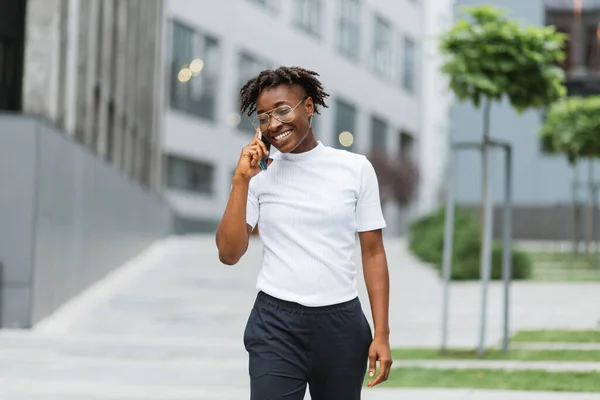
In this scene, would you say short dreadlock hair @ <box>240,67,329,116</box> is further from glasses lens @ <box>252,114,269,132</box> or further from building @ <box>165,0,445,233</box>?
building @ <box>165,0,445,233</box>

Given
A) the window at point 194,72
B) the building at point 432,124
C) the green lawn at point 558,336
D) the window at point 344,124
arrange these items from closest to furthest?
the green lawn at point 558,336
the window at point 194,72
the window at point 344,124
the building at point 432,124

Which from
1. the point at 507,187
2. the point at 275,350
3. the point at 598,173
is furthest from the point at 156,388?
the point at 598,173

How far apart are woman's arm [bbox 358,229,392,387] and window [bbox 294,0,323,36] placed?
48160mm

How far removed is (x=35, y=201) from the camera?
12.9 m

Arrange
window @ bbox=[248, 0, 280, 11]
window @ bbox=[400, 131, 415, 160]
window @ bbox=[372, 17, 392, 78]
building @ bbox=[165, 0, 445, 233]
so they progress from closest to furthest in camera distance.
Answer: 1. building @ bbox=[165, 0, 445, 233]
2. window @ bbox=[248, 0, 280, 11]
3. window @ bbox=[372, 17, 392, 78]
4. window @ bbox=[400, 131, 415, 160]

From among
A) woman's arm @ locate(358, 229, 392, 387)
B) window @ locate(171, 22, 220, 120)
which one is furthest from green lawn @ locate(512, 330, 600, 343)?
window @ locate(171, 22, 220, 120)

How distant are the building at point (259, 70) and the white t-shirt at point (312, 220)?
126 ft

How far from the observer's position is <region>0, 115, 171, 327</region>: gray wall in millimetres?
12773

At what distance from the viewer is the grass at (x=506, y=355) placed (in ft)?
34.9

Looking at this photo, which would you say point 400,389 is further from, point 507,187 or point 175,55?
point 175,55

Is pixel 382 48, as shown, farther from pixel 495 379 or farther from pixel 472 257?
pixel 495 379

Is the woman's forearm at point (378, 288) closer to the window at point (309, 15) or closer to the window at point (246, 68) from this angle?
the window at point (246, 68)

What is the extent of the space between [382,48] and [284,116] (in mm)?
59042

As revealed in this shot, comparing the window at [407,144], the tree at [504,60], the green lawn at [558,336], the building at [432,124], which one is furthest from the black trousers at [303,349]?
the window at [407,144]
